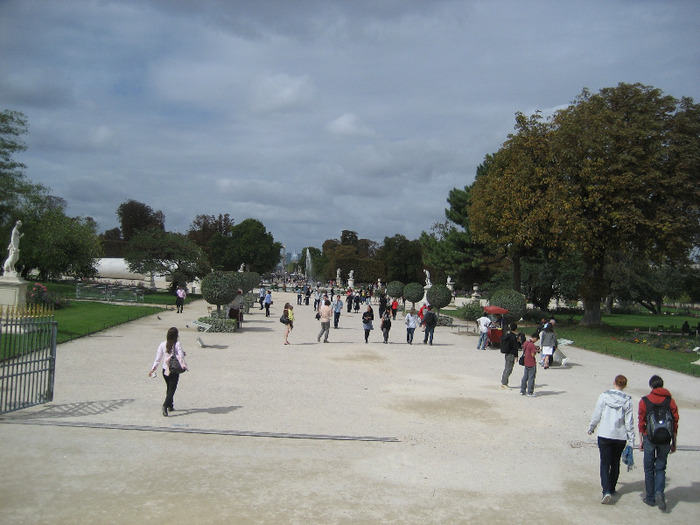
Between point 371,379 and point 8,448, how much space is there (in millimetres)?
7729

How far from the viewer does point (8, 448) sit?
7117mm

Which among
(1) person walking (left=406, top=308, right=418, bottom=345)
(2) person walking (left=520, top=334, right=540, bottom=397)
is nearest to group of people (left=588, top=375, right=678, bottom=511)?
(2) person walking (left=520, top=334, right=540, bottom=397)

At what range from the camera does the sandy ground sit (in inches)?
229

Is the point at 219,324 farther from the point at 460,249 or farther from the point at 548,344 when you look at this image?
the point at 460,249

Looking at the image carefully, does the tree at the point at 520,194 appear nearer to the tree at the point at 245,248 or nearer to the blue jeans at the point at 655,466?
the blue jeans at the point at 655,466

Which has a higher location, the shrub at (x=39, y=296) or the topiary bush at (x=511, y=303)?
the topiary bush at (x=511, y=303)

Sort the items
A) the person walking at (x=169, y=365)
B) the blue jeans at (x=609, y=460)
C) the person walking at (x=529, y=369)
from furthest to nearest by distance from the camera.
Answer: the person walking at (x=529, y=369) → the person walking at (x=169, y=365) → the blue jeans at (x=609, y=460)

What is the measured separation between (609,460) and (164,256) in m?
42.5

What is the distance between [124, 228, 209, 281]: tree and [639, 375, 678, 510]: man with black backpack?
137ft

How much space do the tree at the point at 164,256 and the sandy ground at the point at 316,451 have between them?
1240 inches

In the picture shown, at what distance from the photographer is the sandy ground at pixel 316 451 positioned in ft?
19.0

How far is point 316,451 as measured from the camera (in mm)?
7652

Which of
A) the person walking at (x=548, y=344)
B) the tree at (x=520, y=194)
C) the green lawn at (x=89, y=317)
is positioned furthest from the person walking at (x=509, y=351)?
the tree at (x=520, y=194)

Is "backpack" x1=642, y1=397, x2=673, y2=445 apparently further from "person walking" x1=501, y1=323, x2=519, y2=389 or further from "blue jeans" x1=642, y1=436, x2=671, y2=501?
"person walking" x1=501, y1=323, x2=519, y2=389
